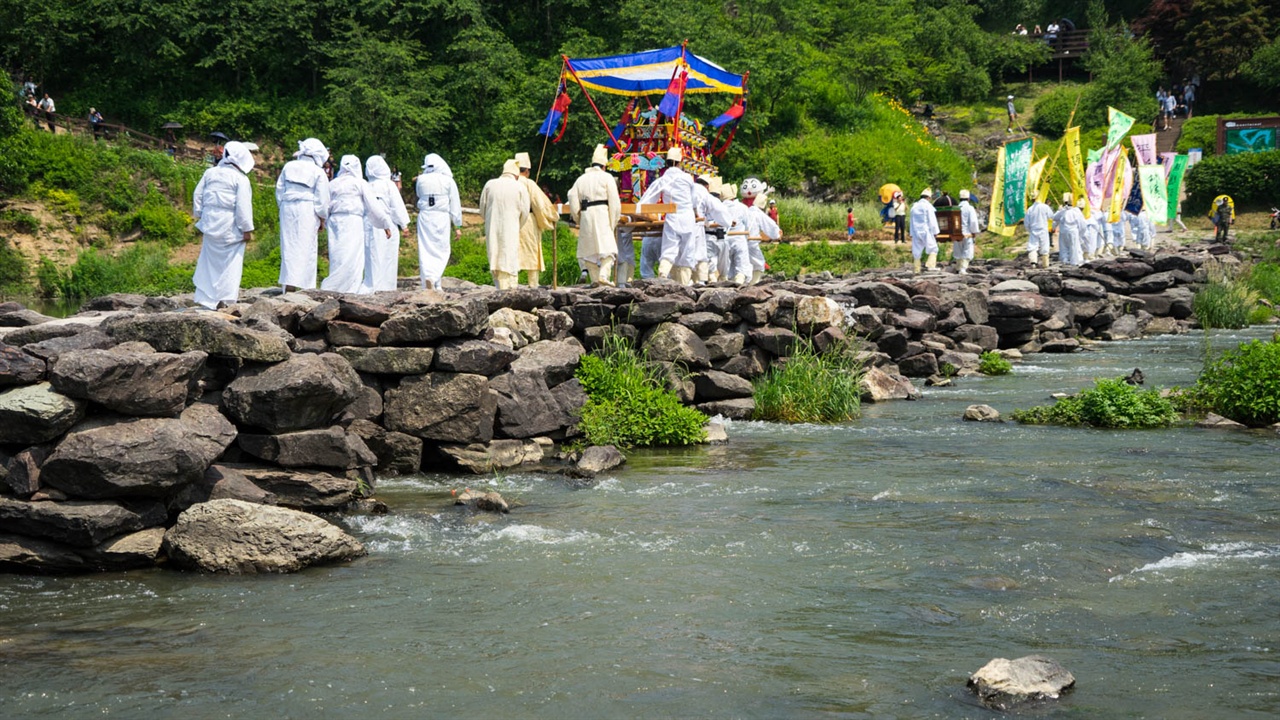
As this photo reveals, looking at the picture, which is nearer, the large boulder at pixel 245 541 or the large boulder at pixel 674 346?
the large boulder at pixel 245 541

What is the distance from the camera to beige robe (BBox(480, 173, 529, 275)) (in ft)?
49.3

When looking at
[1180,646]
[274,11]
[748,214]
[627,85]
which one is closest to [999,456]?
[1180,646]

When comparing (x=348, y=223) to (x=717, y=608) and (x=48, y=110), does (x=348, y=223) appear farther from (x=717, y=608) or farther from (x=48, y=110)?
(x=48, y=110)

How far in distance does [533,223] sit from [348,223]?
3161mm

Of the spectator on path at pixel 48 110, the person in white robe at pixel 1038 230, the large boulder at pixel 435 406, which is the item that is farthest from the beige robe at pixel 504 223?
the spectator on path at pixel 48 110

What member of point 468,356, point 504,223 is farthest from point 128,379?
point 504,223

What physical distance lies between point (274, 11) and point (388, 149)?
24.1ft

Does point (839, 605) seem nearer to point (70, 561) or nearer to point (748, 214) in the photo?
point (70, 561)

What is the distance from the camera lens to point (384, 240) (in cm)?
1420

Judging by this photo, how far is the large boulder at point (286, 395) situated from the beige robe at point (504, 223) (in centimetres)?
715

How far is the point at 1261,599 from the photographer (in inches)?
229

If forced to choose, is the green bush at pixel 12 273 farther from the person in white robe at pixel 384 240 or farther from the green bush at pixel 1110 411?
the green bush at pixel 1110 411

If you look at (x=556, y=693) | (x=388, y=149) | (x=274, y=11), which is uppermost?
(x=274, y=11)

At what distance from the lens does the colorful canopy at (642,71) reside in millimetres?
23656
